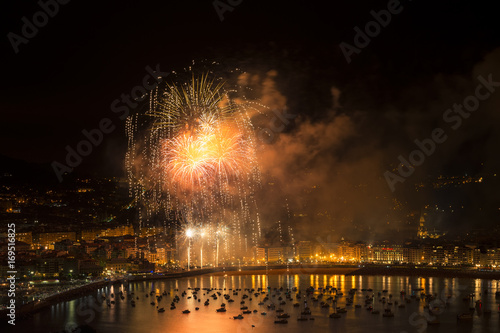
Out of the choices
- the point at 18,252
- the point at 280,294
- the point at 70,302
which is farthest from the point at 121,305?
the point at 18,252

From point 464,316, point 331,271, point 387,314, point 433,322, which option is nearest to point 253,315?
point 387,314

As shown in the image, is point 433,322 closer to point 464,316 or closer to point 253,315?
point 464,316

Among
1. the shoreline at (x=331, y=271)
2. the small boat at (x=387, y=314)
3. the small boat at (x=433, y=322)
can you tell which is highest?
the shoreline at (x=331, y=271)

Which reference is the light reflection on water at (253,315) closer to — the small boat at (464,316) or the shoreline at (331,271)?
the small boat at (464,316)

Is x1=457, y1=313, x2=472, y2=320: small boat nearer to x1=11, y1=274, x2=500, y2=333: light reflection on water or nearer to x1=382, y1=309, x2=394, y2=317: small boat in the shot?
x1=11, y1=274, x2=500, y2=333: light reflection on water

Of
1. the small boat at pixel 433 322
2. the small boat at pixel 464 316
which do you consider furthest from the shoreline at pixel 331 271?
the small boat at pixel 433 322

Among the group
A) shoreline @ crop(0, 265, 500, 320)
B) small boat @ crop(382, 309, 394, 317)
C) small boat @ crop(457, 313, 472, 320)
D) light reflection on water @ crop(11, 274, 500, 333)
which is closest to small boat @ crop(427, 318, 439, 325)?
light reflection on water @ crop(11, 274, 500, 333)

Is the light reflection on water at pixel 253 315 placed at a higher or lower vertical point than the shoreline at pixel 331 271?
lower

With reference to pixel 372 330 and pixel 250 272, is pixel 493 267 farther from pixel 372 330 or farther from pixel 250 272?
pixel 372 330
